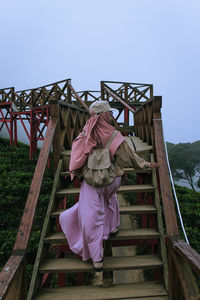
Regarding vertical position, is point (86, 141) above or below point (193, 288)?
above

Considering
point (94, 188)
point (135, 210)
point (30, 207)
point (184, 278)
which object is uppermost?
point (94, 188)

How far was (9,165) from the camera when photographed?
822 cm

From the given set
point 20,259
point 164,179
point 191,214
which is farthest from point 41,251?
point 191,214

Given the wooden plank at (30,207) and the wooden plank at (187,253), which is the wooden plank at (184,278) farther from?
the wooden plank at (30,207)

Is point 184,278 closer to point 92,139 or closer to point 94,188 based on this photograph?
point 94,188

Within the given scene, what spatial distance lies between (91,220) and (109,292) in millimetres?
687

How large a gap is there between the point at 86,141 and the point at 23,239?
3.47 ft

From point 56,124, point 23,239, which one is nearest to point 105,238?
point 23,239

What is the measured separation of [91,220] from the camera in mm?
2033

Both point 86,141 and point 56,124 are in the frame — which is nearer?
point 86,141

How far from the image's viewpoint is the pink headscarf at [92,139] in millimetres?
2045

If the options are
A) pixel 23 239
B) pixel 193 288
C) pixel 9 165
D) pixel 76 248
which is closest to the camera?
pixel 193 288

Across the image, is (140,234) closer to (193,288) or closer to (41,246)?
(193,288)

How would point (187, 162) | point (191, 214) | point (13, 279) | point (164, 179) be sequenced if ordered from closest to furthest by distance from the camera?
point (13, 279)
point (164, 179)
point (191, 214)
point (187, 162)
